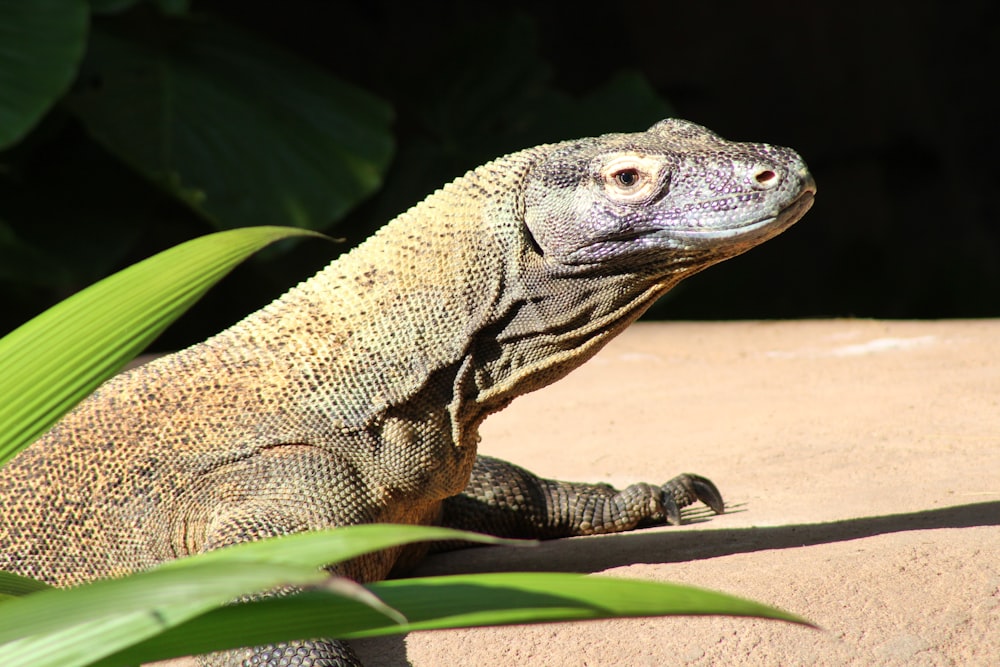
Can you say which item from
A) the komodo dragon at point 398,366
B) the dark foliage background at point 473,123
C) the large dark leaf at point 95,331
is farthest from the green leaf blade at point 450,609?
the dark foliage background at point 473,123

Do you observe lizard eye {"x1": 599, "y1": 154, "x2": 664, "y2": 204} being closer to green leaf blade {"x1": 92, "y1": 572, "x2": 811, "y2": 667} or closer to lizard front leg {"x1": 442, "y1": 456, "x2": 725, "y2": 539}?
lizard front leg {"x1": 442, "y1": 456, "x2": 725, "y2": 539}

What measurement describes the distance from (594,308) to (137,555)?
3.96 feet

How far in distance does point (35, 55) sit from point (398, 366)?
4469 mm

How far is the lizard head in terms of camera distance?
266cm

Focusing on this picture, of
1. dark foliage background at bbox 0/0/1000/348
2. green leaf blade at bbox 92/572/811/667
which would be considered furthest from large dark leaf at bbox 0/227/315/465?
dark foliage background at bbox 0/0/1000/348

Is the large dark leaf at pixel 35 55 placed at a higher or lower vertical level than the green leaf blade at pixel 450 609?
lower

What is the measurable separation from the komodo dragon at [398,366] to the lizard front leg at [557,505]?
62 centimetres

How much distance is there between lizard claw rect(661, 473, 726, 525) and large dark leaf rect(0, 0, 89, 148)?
4.21 meters

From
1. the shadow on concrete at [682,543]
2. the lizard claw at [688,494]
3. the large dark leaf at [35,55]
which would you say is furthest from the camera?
the large dark leaf at [35,55]

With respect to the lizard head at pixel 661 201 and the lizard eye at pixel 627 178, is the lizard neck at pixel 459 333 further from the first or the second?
the lizard eye at pixel 627 178

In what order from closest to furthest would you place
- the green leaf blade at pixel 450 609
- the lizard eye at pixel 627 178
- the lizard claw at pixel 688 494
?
the green leaf blade at pixel 450 609 → the lizard eye at pixel 627 178 → the lizard claw at pixel 688 494

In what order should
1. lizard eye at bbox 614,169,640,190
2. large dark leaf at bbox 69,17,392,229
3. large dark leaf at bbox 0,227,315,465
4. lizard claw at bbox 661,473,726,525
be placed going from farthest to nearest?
large dark leaf at bbox 69,17,392,229 < lizard claw at bbox 661,473,726,525 < lizard eye at bbox 614,169,640,190 < large dark leaf at bbox 0,227,315,465

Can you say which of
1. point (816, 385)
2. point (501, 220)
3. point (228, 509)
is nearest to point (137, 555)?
point (228, 509)

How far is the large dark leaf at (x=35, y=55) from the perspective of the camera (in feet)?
20.5
